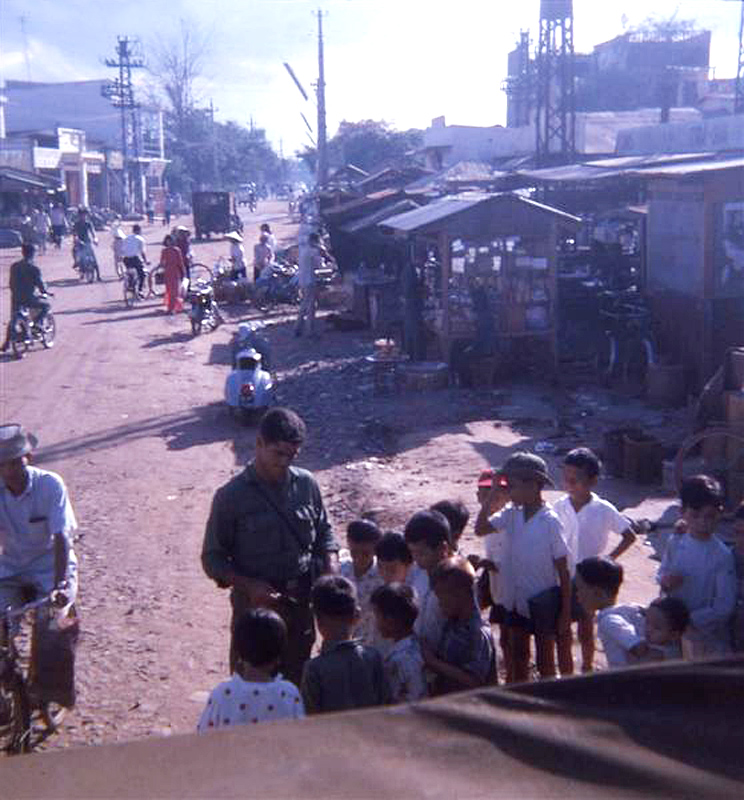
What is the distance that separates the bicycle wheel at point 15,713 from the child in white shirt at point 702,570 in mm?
2906

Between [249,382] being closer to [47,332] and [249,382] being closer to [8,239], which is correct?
[47,332]

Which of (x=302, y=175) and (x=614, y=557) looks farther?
(x=302, y=175)

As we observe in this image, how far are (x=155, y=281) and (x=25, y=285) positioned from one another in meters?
10.7

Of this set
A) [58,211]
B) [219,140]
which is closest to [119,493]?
[58,211]

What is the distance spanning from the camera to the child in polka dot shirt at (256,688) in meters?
4.03

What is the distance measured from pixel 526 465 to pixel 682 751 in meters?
3.00

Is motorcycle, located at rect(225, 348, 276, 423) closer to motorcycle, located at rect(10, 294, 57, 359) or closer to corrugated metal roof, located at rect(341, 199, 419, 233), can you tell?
motorcycle, located at rect(10, 294, 57, 359)

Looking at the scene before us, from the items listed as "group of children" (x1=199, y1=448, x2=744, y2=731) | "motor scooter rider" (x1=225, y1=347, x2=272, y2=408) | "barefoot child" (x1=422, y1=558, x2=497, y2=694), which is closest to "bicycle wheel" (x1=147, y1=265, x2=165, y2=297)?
"motor scooter rider" (x1=225, y1=347, x2=272, y2=408)

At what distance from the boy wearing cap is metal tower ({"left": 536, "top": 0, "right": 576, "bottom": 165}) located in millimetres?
29368

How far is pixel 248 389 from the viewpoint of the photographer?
44.7 ft

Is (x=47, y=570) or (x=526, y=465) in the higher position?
(x=526, y=465)

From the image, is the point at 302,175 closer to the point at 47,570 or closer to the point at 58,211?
the point at 58,211

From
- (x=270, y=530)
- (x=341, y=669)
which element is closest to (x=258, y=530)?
(x=270, y=530)

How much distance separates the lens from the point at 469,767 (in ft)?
7.22
